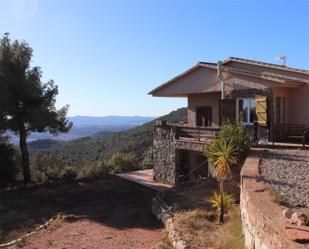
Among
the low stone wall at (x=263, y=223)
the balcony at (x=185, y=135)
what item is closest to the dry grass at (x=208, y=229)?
the low stone wall at (x=263, y=223)

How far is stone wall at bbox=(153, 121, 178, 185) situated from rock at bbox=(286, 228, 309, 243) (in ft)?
45.7

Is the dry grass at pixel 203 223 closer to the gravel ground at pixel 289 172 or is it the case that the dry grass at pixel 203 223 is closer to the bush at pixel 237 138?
the gravel ground at pixel 289 172

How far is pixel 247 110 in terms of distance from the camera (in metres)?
18.3

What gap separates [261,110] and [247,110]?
4.34 feet

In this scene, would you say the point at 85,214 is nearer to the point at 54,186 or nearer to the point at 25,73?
the point at 54,186

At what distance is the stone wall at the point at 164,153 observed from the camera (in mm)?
19031

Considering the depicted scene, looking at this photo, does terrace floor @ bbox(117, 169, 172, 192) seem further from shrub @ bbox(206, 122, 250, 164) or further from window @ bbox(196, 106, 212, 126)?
shrub @ bbox(206, 122, 250, 164)

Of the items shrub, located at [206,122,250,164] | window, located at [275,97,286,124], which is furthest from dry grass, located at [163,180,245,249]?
window, located at [275,97,286,124]

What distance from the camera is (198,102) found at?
21.9 m

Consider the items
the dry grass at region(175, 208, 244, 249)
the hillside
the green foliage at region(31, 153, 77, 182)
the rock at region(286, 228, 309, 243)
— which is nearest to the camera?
the rock at region(286, 228, 309, 243)

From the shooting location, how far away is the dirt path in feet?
34.8

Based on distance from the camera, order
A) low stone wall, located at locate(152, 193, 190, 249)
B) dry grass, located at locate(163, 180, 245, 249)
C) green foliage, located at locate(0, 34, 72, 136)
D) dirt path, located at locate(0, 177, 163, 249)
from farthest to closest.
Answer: green foliage, located at locate(0, 34, 72, 136)
dirt path, located at locate(0, 177, 163, 249)
low stone wall, located at locate(152, 193, 190, 249)
dry grass, located at locate(163, 180, 245, 249)

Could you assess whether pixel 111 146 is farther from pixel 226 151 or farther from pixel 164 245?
pixel 164 245

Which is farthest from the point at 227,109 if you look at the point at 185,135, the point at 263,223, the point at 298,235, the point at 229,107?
the point at 298,235
